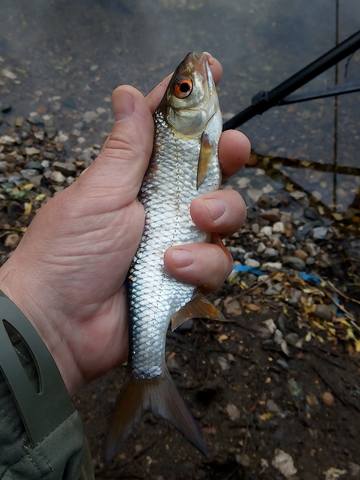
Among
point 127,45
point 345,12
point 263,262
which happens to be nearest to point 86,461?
point 263,262

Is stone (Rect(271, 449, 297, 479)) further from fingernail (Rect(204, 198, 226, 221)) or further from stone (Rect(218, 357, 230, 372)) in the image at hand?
fingernail (Rect(204, 198, 226, 221))

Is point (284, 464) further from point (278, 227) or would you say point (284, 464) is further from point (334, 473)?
point (278, 227)

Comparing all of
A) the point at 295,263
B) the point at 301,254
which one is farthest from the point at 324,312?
the point at 301,254

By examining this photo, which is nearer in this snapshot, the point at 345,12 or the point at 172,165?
the point at 172,165

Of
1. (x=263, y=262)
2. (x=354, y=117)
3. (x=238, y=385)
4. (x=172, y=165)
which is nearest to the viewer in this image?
(x=172, y=165)

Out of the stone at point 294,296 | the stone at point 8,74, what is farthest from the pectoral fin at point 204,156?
the stone at point 8,74

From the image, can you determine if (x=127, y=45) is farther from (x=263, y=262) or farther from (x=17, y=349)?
(x=17, y=349)
